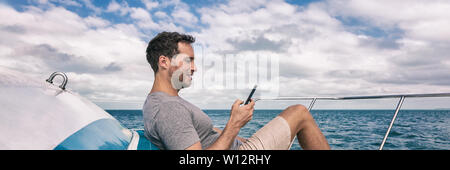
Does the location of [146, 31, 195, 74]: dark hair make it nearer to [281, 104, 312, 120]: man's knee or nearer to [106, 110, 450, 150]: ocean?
[281, 104, 312, 120]: man's knee

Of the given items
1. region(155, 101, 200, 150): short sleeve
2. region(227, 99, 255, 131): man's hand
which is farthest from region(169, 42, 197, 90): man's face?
region(227, 99, 255, 131): man's hand

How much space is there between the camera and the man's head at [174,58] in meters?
1.84

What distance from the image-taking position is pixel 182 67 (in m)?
1.85

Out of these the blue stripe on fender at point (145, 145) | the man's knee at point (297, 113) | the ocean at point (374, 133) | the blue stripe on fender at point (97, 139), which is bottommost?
the blue stripe on fender at point (97, 139)

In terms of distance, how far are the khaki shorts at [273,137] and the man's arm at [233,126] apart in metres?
0.23

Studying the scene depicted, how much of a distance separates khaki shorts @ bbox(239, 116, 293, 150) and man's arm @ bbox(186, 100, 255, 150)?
0.23 metres

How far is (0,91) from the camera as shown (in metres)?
1.20

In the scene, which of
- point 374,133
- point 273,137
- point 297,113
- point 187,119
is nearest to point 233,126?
point 187,119

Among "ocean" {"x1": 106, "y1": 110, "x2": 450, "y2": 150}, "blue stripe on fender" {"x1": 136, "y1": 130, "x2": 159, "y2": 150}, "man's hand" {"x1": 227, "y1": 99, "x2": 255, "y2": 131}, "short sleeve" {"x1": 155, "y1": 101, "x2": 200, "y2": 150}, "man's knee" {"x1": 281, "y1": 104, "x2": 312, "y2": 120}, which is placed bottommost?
"blue stripe on fender" {"x1": 136, "y1": 130, "x2": 159, "y2": 150}

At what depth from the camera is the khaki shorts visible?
1.70 meters

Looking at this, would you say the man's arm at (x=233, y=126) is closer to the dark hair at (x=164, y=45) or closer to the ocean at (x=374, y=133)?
the dark hair at (x=164, y=45)

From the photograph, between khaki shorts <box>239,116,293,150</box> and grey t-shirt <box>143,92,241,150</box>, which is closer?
grey t-shirt <box>143,92,241,150</box>

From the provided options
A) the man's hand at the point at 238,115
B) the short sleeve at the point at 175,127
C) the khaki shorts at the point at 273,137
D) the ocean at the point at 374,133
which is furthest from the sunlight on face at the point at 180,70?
the ocean at the point at 374,133
